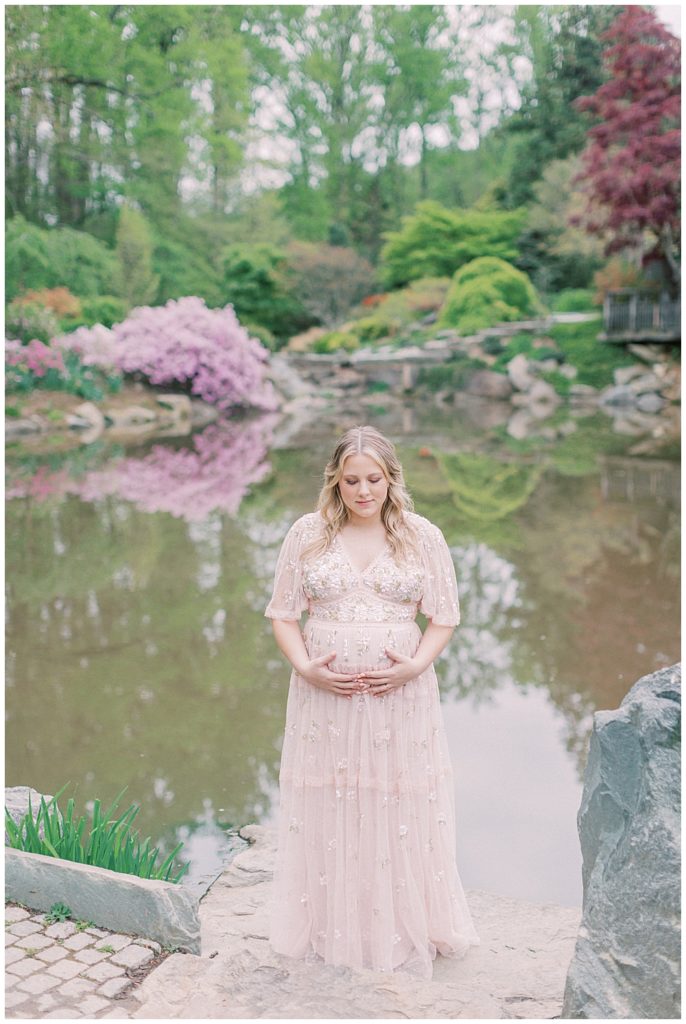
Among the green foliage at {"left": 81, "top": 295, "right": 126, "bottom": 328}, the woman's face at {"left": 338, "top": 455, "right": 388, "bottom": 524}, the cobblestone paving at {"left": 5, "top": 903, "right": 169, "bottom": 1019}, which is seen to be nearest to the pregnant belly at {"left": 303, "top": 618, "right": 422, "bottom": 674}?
the woman's face at {"left": 338, "top": 455, "right": 388, "bottom": 524}

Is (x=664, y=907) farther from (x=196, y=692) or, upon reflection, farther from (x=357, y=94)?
(x=357, y=94)

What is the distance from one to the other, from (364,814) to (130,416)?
660 inches

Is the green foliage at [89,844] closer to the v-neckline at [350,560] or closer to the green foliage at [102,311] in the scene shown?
the v-neckline at [350,560]

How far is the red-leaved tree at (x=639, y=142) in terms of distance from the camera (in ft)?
68.4

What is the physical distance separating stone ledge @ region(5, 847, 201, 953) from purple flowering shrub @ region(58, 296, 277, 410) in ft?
57.3

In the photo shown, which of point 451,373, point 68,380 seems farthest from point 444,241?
point 68,380

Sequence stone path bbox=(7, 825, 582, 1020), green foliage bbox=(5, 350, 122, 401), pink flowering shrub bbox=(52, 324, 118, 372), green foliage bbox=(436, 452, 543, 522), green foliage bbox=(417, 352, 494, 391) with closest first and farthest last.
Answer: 1. stone path bbox=(7, 825, 582, 1020)
2. green foliage bbox=(436, 452, 543, 522)
3. green foliage bbox=(5, 350, 122, 401)
4. pink flowering shrub bbox=(52, 324, 118, 372)
5. green foliage bbox=(417, 352, 494, 391)

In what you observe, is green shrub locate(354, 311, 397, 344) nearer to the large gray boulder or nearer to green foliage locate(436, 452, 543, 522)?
green foliage locate(436, 452, 543, 522)

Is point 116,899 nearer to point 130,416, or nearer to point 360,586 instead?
point 360,586

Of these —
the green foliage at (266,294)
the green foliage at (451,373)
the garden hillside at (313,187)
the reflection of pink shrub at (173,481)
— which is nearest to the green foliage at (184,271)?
the garden hillside at (313,187)

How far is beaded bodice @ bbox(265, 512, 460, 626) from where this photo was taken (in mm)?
2498

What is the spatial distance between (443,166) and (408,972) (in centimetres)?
3479

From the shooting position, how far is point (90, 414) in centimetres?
1784

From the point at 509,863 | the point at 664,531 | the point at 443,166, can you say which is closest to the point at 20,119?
the point at 443,166
